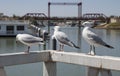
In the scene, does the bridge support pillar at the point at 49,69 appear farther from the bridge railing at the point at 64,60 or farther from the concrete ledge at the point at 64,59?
the concrete ledge at the point at 64,59

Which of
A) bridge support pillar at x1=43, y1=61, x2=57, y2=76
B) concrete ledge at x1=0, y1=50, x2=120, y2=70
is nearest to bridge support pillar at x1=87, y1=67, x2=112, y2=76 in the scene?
concrete ledge at x1=0, y1=50, x2=120, y2=70

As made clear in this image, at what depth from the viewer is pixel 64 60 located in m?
9.78

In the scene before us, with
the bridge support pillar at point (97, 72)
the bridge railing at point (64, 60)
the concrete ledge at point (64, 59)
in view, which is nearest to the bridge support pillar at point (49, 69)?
the bridge railing at point (64, 60)

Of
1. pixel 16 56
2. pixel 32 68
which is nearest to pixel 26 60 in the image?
pixel 16 56

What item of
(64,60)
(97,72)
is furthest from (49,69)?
(97,72)

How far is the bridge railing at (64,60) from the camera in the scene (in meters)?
8.69

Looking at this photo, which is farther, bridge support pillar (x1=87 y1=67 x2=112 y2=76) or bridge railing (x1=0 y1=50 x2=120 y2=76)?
bridge support pillar (x1=87 y1=67 x2=112 y2=76)

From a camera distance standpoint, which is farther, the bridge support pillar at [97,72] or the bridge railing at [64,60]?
the bridge support pillar at [97,72]

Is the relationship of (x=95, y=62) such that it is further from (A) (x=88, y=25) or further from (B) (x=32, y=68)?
(B) (x=32, y=68)

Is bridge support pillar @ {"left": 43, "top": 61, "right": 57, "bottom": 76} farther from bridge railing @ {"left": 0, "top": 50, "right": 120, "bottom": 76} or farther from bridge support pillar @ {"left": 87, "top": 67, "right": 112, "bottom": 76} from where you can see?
bridge support pillar @ {"left": 87, "top": 67, "right": 112, "bottom": 76}

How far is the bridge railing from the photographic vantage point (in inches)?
342

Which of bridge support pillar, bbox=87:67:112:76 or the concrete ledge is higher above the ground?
the concrete ledge

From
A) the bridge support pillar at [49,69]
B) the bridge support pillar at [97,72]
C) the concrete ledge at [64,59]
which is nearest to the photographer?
the concrete ledge at [64,59]

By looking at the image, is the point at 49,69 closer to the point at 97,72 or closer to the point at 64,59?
the point at 64,59
